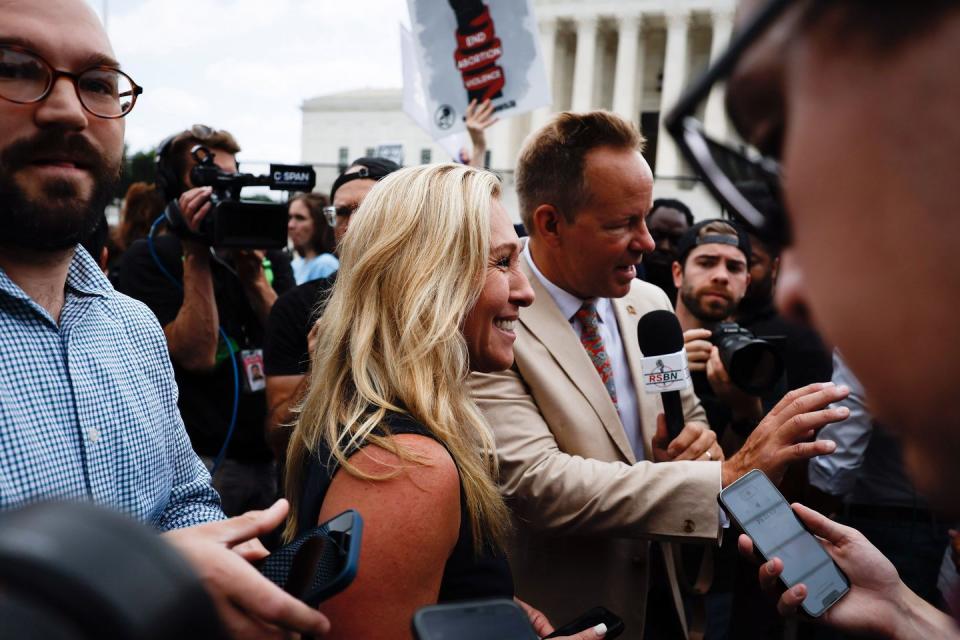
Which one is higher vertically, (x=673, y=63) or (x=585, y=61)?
(x=585, y=61)

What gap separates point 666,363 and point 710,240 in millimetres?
1746

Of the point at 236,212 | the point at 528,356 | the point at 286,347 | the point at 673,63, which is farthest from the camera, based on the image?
the point at 673,63

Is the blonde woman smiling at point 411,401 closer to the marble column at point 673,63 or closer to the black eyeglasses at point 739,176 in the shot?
the black eyeglasses at point 739,176

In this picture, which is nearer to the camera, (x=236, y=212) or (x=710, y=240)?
(x=236, y=212)

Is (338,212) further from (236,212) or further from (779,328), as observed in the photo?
(779,328)

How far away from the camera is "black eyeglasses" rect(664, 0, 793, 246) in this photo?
712 mm

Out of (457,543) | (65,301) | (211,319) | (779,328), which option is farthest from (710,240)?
(65,301)

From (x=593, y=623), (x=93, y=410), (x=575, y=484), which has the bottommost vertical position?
(x=593, y=623)

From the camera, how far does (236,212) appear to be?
3066mm

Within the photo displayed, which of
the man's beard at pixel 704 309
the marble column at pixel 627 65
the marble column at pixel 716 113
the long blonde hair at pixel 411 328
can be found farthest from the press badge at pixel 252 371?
the marble column at pixel 627 65

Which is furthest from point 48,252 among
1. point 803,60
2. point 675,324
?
point 675,324

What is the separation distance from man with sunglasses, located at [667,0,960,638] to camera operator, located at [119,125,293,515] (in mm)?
2746

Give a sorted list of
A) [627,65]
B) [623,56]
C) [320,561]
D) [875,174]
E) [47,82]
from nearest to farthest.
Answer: [875,174], [320,561], [47,82], [627,65], [623,56]

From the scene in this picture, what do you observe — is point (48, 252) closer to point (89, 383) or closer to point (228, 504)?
point (89, 383)
